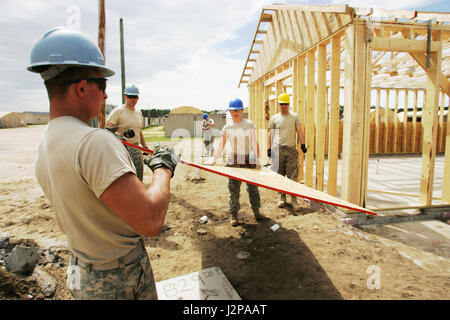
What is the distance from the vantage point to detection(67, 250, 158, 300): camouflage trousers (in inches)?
49.9

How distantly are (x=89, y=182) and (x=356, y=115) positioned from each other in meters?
4.33

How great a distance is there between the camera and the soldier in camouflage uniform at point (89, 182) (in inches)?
41.8

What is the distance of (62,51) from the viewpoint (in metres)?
1.17

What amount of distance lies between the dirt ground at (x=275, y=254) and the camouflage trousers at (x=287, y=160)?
0.76 meters

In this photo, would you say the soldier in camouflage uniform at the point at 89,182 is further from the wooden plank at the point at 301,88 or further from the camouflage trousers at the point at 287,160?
the wooden plank at the point at 301,88

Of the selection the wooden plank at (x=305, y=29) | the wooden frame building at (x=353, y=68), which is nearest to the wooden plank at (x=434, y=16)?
the wooden frame building at (x=353, y=68)

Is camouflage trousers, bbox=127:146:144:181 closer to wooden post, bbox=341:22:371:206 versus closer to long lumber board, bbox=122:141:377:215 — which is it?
long lumber board, bbox=122:141:377:215

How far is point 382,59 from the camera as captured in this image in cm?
786

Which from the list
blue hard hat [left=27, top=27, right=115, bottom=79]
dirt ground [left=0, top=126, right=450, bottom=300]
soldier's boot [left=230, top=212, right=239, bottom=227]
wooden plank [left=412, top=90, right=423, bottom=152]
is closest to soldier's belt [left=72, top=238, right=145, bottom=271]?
blue hard hat [left=27, top=27, right=115, bottom=79]

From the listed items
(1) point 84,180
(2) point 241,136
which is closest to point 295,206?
(2) point 241,136

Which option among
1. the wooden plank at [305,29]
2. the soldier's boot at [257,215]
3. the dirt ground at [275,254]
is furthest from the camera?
the wooden plank at [305,29]

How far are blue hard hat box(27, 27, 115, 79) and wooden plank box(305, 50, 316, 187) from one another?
526cm

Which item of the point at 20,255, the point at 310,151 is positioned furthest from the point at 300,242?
the point at 20,255

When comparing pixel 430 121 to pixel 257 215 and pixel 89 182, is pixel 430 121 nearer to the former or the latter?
pixel 257 215
